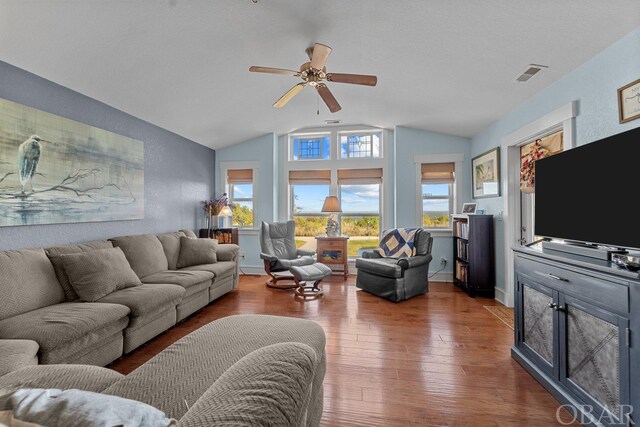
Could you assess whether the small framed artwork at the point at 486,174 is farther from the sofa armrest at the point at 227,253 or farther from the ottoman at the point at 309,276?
the sofa armrest at the point at 227,253

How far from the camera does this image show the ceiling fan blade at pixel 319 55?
241 centimetres

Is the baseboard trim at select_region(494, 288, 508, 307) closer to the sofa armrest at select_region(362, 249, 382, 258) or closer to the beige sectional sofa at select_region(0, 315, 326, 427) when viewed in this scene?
the sofa armrest at select_region(362, 249, 382, 258)

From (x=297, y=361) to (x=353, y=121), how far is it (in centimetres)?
489

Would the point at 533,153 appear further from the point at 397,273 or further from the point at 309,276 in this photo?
the point at 309,276

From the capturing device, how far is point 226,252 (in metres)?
4.32

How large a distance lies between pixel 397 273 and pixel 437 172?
7.47ft

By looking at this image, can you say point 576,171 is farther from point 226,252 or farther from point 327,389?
point 226,252

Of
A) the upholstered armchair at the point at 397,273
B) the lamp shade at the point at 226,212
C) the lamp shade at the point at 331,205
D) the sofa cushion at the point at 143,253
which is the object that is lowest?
the upholstered armchair at the point at 397,273

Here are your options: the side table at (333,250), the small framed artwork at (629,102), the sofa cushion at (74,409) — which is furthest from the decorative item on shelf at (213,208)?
the small framed artwork at (629,102)

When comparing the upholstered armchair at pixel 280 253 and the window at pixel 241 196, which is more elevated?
the window at pixel 241 196

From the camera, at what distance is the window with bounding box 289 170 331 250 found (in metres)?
5.83

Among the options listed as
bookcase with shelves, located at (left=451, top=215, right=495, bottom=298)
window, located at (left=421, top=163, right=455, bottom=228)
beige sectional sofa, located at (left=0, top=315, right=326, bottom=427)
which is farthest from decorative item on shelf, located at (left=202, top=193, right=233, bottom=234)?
bookcase with shelves, located at (left=451, top=215, right=495, bottom=298)

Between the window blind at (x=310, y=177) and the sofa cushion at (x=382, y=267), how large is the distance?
1.97 meters

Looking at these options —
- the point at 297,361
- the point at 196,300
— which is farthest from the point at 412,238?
the point at 297,361
